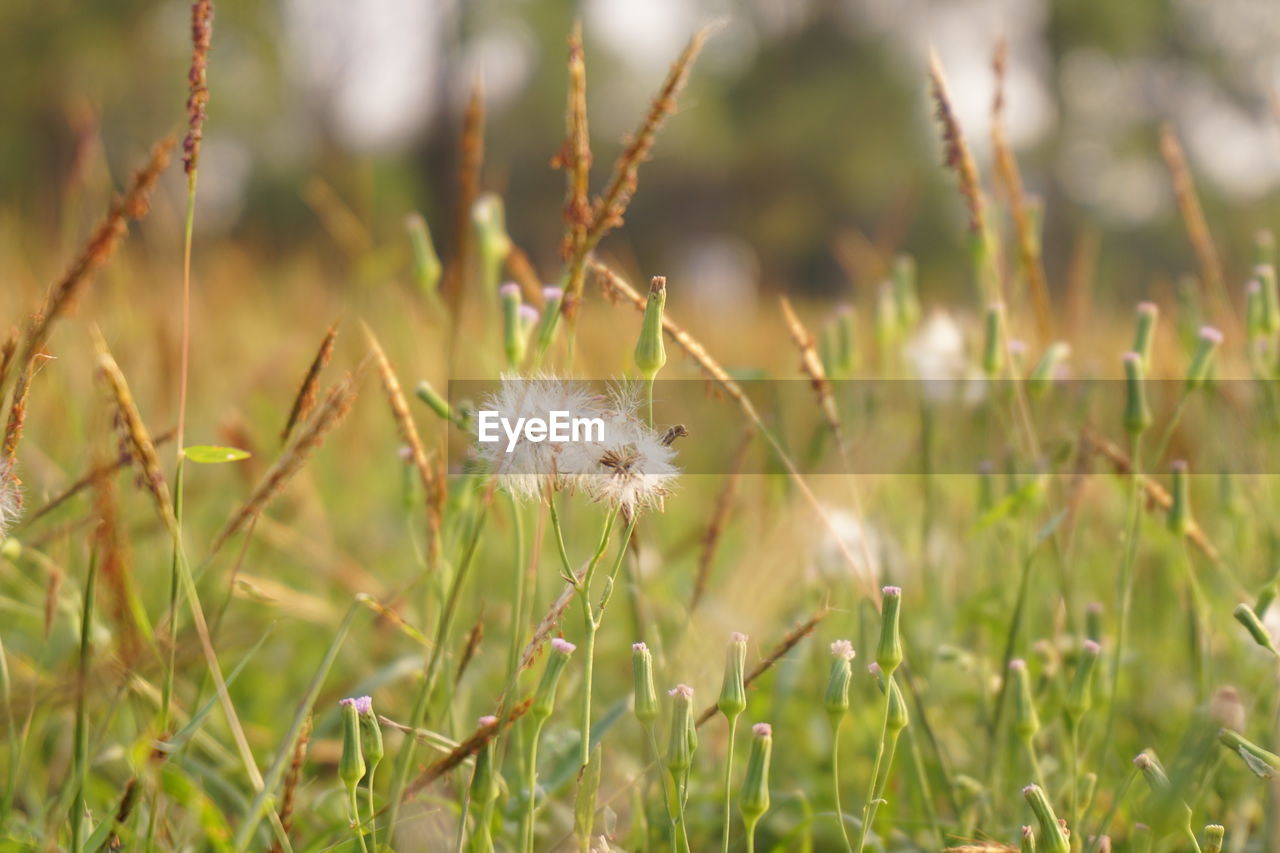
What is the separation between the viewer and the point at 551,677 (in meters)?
0.45

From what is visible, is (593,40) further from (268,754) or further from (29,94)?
(268,754)

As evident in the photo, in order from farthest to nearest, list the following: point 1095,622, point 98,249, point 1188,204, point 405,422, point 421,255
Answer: point 1188,204
point 421,255
point 1095,622
point 405,422
point 98,249

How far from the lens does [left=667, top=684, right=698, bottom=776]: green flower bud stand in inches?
17.8

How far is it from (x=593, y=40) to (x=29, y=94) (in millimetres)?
7914

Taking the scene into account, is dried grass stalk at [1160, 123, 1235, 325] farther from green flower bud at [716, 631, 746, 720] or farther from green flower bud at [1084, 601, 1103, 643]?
green flower bud at [716, 631, 746, 720]

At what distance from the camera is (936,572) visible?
0.86 meters

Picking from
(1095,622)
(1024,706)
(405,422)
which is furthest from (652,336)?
(1095,622)

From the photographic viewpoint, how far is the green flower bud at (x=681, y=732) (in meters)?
0.45

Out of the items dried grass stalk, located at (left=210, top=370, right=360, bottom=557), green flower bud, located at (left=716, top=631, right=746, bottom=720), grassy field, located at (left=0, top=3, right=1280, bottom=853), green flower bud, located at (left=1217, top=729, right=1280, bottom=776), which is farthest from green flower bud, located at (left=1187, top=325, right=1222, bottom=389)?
dried grass stalk, located at (left=210, top=370, right=360, bottom=557)

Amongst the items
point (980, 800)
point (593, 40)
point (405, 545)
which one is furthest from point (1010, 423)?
point (593, 40)

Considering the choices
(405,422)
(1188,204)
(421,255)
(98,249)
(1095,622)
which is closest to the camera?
(98,249)

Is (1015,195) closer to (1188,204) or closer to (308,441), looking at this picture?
(1188,204)

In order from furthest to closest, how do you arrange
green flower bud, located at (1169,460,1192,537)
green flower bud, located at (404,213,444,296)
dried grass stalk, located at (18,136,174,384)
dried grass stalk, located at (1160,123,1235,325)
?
dried grass stalk, located at (1160,123,1235,325)
green flower bud, located at (404,213,444,296)
green flower bud, located at (1169,460,1192,537)
dried grass stalk, located at (18,136,174,384)

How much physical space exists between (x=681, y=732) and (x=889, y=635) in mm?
97
